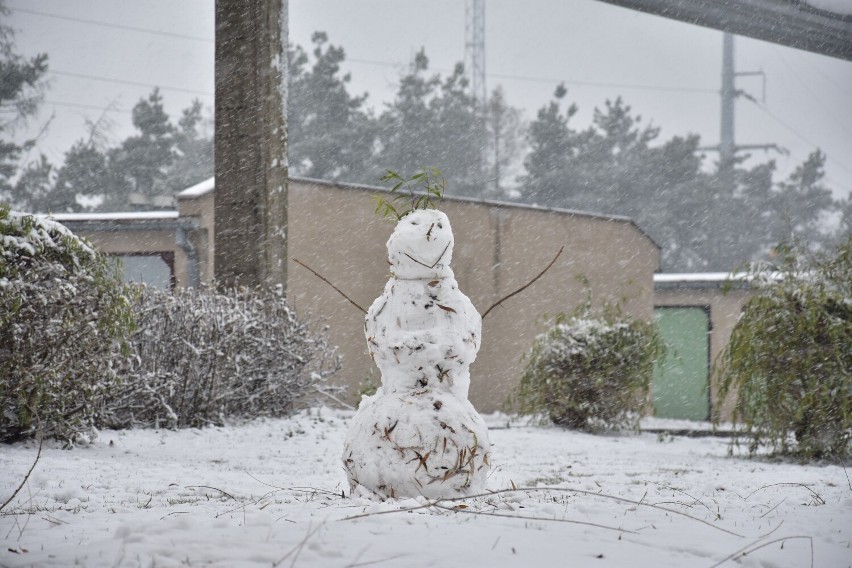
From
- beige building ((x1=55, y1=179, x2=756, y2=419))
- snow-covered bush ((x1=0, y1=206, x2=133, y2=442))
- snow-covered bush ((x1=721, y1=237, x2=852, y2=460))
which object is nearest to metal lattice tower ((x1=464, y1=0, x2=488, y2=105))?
beige building ((x1=55, y1=179, x2=756, y2=419))

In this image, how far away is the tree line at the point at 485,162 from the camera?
1099 inches

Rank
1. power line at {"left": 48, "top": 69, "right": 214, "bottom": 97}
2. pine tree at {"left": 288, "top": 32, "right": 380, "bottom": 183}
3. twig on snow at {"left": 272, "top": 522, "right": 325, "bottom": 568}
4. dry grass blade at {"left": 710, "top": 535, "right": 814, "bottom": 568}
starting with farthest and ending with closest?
pine tree at {"left": 288, "top": 32, "right": 380, "bottom": 183} → power line at {"left": 48, "top": 69, "right": 214, "bottom": 97} → dry grass blade at {"left": 710, "top": 535, "right": 814, "bottom": 568} → twig on snow at {"left": 272, "top": 522, "right": 325, "bottom": 568}

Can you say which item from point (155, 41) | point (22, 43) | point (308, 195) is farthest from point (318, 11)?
point (308, 195)

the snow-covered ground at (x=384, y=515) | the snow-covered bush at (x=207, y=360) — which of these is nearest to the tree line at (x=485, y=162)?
the snow-covered bush at (x=207, y=360)

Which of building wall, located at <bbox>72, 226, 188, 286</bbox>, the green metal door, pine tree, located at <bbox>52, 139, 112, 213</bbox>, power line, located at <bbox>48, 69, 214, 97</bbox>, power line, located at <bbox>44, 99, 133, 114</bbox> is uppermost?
power line, located at <bbox>48, 69, 214, 97</bbox>

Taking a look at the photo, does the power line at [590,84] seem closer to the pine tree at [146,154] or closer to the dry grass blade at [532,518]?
the pine tree at [146,154]

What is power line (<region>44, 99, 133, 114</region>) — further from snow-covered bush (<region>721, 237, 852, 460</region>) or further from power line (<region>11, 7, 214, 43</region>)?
snow-covered bush (<region>721, 237, 852, 460</region>)

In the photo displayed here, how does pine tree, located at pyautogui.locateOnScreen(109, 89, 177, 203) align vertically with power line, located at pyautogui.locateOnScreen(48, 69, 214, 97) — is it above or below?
below

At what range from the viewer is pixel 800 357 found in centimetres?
693

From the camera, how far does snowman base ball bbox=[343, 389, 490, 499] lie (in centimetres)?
397

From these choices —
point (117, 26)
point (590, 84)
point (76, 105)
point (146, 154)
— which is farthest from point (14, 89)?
point (590, 84)

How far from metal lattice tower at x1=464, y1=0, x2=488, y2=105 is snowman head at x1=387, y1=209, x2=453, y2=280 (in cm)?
2596

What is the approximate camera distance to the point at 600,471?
6.25 metres

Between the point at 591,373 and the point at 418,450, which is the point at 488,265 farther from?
the point at 418,450
